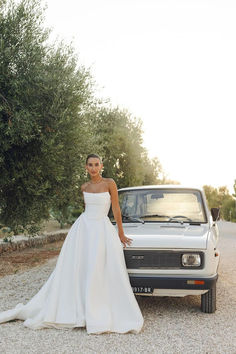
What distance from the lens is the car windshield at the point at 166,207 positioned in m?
6.82

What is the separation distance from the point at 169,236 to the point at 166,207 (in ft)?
4.19

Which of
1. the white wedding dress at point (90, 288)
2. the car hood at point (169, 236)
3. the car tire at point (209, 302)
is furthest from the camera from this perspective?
the car tire at point (209, 302)

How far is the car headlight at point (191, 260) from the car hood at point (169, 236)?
11 centimetres

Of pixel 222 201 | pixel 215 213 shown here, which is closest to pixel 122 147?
pixel 215 213

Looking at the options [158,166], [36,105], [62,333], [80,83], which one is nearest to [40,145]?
[36,105]

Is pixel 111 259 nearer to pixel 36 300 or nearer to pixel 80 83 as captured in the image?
pixel 36 300

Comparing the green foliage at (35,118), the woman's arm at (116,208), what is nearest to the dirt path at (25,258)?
the green foliage at (35,118)

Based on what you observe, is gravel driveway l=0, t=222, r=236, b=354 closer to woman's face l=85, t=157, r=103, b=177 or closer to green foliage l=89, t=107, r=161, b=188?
woman's face l=85, t=157, r=103, b=177

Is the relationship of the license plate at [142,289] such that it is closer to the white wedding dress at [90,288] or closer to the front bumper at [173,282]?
the front bumper at [173,282]

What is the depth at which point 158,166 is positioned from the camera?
33.9m

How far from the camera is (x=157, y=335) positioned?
511 cm

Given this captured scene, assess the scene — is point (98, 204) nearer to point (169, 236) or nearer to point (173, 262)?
point (169, 236)

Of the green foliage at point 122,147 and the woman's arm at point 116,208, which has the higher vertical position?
the green foliage at point 122,147

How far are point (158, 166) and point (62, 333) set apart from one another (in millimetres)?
29114
